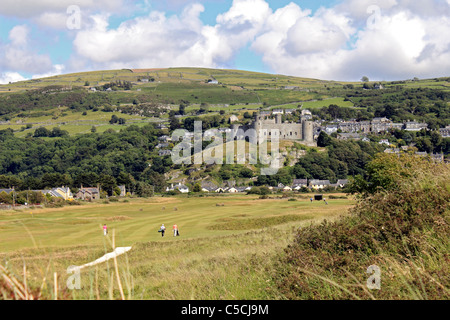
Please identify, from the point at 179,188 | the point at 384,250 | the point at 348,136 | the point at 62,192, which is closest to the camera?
the point at 384,250

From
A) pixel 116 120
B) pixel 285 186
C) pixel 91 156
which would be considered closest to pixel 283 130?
pixel 285 186

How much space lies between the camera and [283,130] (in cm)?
13675

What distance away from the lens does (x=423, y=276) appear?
6359 mm

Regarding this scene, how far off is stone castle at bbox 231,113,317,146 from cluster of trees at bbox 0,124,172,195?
84.7 ft

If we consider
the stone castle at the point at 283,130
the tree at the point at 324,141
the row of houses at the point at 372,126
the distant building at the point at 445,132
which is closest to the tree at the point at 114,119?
the stone castle at the point at 283,130

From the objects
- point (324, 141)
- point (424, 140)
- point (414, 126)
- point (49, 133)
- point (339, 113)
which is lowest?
point (424, 140)

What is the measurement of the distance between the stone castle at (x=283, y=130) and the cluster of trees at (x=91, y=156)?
84.7ft

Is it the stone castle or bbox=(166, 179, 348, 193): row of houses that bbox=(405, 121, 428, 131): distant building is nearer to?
the stone castle

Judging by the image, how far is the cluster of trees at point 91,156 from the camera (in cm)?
13188

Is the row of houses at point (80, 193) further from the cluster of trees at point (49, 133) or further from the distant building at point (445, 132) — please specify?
the distant building at point (445, 132)

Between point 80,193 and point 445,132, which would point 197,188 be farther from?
point 445,132

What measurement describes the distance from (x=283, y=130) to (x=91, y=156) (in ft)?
209

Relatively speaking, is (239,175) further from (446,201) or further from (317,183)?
(446,201)
